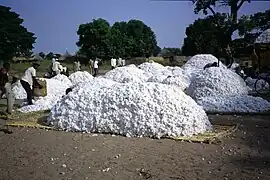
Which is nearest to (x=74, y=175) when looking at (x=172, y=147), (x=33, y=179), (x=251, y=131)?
(x=33, y=179)

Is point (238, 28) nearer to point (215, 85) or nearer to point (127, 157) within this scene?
point (215, 85)

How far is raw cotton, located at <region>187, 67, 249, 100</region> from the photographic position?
9.73 m

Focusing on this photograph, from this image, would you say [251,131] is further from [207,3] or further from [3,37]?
[3,37]

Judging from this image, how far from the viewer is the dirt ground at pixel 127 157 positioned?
406 centimetres

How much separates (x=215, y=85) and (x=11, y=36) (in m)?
25.9

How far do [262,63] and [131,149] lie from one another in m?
10.3

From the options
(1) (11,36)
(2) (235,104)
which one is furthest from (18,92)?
(1) (11,36)

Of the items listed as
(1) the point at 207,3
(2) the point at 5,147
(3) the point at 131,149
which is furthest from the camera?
(1) the point at 207,3

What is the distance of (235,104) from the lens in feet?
28.9

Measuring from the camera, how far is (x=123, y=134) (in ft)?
19.9

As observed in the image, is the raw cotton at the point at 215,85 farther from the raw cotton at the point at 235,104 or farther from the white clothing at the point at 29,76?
the white clothing at the point at 29,76

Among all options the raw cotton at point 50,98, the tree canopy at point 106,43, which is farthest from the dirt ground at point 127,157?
the tree canopy at point 106,43

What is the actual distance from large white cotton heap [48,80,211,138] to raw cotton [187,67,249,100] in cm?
337

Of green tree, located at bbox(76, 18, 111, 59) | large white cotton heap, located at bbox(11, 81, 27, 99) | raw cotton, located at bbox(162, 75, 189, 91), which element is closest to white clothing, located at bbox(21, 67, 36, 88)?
large white cotton heap, located at bbox(11, 81, 27, 99)
